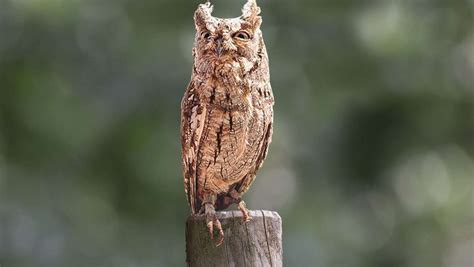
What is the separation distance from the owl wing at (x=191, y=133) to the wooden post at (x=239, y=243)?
50 centimetres

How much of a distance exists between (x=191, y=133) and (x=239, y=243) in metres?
0.70

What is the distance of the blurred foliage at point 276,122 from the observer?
10.5m

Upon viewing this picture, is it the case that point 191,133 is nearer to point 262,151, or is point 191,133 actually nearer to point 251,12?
point 262,151

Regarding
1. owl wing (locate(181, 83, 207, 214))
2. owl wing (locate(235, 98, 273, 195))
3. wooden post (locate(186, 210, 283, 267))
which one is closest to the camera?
wooden post (locate(186, 210, 283, 267))

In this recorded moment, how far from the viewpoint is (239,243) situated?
4621 mm

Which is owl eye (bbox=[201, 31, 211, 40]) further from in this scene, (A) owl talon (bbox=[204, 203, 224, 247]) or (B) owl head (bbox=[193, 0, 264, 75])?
(A) owl talon (bbox=[204, 203, 224, 247])

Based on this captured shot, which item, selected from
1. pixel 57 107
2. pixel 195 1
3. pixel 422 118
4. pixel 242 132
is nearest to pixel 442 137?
pixel 422 118

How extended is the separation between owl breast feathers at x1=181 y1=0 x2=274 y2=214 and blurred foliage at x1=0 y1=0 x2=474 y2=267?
4.93 meters

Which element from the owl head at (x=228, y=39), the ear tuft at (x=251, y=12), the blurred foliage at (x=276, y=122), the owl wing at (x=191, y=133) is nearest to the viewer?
the owl head at (x=228, y=39)

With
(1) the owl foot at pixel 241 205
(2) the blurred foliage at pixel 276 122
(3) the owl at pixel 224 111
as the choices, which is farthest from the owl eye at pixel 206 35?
(2) the blurred foliage at pixel 276 122

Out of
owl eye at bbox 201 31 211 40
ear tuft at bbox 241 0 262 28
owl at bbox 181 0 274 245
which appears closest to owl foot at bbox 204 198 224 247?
owl at bbox 181 0 274 245

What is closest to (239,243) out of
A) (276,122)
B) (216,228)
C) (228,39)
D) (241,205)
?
(216,228)

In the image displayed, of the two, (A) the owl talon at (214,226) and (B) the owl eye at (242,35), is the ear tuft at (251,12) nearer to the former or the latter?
(B) the owl eye at (242,35)

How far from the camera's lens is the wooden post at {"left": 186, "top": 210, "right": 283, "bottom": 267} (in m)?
4.61
